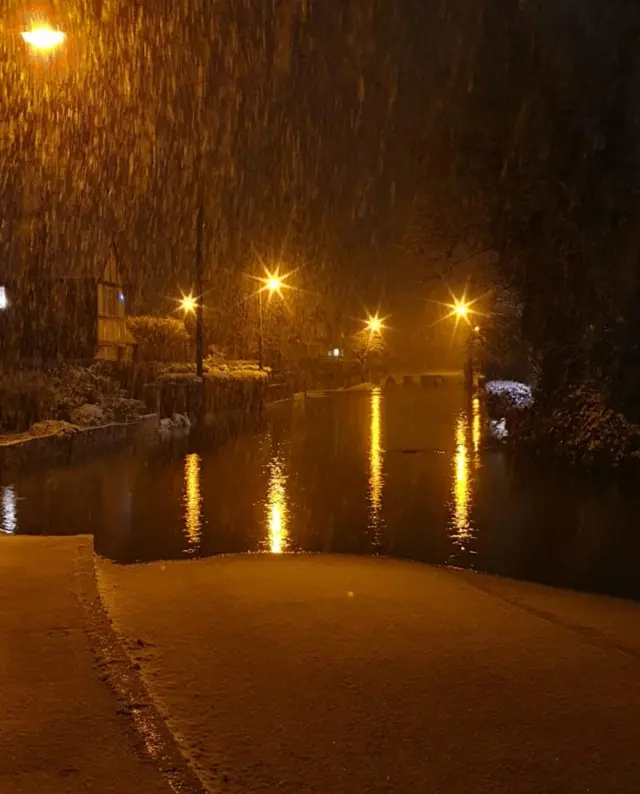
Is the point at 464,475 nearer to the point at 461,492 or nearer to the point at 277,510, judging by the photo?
the point at 461,492

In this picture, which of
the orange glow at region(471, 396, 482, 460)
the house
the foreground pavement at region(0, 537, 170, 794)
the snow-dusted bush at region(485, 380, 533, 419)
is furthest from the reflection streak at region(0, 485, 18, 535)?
the house

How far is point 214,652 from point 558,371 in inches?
743

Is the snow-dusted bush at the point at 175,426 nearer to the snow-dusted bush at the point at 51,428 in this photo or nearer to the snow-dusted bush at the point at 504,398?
the snow-dusted bush at the point at 51,428

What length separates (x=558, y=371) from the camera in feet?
76.1

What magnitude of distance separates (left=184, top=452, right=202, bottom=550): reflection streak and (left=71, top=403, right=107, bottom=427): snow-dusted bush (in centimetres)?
381

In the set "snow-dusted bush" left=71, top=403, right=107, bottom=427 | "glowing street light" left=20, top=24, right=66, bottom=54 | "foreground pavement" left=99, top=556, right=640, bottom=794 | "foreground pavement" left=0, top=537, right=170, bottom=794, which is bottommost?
"foreground pavement" left=99, top=556, right=640, bottom=794

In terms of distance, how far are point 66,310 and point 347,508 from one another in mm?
35938

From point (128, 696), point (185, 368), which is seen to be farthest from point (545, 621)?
point (185, 368)

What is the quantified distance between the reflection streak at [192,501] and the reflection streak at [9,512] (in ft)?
7.26

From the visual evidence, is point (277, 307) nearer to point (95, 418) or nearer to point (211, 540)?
point (95, 418)

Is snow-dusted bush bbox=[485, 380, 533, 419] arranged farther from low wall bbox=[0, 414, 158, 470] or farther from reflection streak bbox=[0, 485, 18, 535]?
reflection streak bbox=[0, 485, 18, 535]

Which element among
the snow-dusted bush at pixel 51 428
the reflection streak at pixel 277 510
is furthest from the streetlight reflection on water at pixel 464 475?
the snow-dusted bush at pixel 51 428

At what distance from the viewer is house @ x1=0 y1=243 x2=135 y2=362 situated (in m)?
43.2

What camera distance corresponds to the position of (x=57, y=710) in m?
4.32
